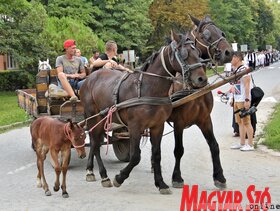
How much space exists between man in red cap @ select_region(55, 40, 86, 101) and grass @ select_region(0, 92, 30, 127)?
16.9 feet

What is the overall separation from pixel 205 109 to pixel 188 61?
4.25ft

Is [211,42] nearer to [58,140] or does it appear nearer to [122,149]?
[58,140]

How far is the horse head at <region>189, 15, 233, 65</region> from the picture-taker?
8148mm

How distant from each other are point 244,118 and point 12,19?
1967 centimetres

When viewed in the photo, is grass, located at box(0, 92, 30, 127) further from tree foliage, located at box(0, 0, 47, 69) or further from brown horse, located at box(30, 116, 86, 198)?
brown horse, located at box(30, 116, 86, 198)

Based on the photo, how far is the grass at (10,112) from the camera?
1761 cm

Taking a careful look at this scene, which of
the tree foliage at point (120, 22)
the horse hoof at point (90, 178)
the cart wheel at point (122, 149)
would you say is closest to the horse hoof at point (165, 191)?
the horse hoof at point (90, 178)

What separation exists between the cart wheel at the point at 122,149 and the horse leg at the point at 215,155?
2243 mm

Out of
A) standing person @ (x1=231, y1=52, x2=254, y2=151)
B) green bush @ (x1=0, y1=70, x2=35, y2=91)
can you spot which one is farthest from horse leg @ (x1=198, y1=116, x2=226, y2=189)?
green bush @ (x1=0, y1=70, x2=35, y2=91)

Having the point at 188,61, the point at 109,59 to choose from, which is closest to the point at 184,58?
the point at 188,61

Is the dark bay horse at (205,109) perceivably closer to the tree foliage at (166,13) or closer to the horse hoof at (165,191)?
the horse hoof at (165,191)

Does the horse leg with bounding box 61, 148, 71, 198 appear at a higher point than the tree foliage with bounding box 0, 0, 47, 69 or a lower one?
lower

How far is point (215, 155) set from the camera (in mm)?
8383

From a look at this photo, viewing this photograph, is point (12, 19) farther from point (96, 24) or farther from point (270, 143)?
point (270, 143)
